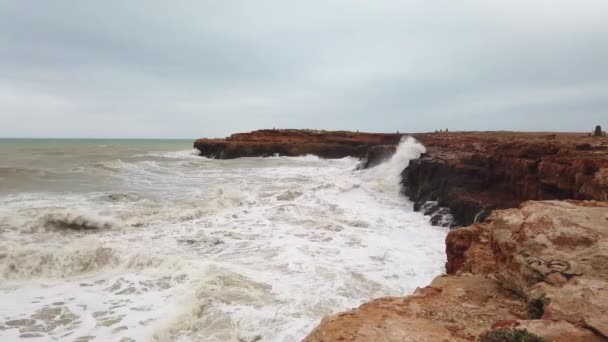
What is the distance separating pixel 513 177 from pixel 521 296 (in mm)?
9047

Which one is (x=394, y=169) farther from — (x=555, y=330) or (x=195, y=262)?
(x=555, y=330)

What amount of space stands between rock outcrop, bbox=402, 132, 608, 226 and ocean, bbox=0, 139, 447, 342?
127cm

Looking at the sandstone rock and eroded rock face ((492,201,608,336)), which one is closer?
the sandstone rock

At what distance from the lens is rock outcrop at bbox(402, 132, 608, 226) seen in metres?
8.61

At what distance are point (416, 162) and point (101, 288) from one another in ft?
46.4

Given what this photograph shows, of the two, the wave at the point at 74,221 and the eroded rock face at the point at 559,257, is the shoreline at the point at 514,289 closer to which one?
the eroded rock face at the point at 559,257

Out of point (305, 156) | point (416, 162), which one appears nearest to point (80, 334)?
point (416, 162)

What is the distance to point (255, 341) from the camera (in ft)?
15.9

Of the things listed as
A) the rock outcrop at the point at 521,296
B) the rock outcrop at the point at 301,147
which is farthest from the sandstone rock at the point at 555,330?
the rock outcrop at the point at 301,147

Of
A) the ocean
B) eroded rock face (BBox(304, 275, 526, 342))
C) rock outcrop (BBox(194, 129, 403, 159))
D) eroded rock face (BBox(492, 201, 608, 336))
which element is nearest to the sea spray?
the ocean

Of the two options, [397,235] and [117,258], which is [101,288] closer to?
[117,258]

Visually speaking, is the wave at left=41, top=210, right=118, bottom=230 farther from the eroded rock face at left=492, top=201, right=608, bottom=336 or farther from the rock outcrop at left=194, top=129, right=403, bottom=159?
the rock outcrop at left=194, top=129, right=403, bottom=159

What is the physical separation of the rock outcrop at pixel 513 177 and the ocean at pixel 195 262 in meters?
1.27

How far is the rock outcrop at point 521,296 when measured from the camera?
288cm
